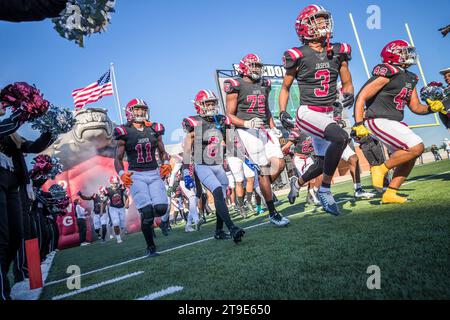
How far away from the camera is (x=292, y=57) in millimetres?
4012

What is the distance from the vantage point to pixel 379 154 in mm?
7801

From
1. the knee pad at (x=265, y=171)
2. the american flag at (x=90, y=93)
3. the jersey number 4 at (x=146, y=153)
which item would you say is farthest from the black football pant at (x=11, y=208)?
the american flag at (x=90, y=93)

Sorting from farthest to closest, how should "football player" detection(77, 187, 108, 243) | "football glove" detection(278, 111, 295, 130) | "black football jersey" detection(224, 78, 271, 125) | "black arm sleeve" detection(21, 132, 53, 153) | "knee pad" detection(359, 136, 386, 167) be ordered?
"football player" detection(77, 187, 108, 243) → "knee pad" detection(359, 136, 386, 167) → "black football jersey" detection(224, 78, 271, 125) → "football glove" detection(278, 111, 295, 130) → "black arm sleeve" detection(21, 132, 53, 153)

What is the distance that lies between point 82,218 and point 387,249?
1211 cm

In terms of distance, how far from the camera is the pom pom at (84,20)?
2.18 m

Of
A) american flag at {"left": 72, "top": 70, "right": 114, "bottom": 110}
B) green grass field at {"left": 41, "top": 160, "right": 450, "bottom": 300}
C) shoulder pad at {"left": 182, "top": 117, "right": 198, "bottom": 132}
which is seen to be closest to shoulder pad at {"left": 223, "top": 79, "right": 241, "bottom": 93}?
shoulder pad at {"left": 182, "top": 117, "right": 198, "bottom": 132}

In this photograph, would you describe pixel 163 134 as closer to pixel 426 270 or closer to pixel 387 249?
pixel 387 249

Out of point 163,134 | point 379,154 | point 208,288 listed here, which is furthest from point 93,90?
point 208,288

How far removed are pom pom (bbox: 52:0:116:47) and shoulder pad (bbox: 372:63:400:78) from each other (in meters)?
3.68

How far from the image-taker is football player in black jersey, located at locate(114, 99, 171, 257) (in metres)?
4.52

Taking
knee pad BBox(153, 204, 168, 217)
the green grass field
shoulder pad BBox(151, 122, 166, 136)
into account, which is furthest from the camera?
shoulder pad BBox(151, 122, 166, 136)

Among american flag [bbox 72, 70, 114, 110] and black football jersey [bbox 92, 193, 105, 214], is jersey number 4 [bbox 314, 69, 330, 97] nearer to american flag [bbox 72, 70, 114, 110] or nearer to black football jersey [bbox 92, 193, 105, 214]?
black football jersey [bbox 92, 193, 105, 214]

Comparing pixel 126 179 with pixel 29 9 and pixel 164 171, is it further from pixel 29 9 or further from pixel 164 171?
pixel 29 9

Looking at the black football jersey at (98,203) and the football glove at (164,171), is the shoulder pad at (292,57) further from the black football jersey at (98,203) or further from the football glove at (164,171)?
the black football jersey at (98,203)
